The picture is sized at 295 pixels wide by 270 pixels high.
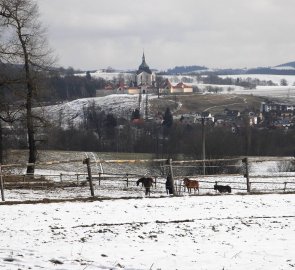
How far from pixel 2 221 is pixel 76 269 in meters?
3.76

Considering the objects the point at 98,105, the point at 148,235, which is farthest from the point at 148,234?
the point at 98,105

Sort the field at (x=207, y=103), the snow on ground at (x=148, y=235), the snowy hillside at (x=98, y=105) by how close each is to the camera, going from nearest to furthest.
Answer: the snow on ground at (x=148, y=235), the snowy hillside at (x=98, y=105), the field at (x=207, y=103)


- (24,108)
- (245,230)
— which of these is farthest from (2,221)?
(24,108)

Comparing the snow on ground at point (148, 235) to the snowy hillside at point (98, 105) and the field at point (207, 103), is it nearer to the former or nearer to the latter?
the snowy hillside at point (98, 105)

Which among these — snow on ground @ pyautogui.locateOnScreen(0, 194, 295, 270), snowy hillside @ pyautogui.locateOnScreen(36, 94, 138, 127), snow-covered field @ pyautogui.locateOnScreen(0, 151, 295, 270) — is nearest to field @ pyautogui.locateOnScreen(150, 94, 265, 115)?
snowy hillside @ pyautogui.locateOnScreen(36, 94, 138, 127)

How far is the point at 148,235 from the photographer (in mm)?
9320

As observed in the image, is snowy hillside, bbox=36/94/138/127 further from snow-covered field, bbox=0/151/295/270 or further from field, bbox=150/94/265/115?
snow-covered field, bbox=0/151/295/270

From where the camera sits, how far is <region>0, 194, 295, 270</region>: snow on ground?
7473 millimetres

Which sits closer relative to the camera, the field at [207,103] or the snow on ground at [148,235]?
the snow on ground at [148,235]

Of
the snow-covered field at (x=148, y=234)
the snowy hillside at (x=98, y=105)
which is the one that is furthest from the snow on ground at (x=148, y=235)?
the snowy hillside at (x=98, y=105)

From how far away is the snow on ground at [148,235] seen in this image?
7.47 metres

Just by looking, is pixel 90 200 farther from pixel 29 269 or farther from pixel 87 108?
pixel 87 108

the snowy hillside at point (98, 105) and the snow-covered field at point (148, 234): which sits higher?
the snow-covered field at point (148, 234)

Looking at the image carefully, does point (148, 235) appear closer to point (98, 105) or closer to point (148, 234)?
point (148, 234)
